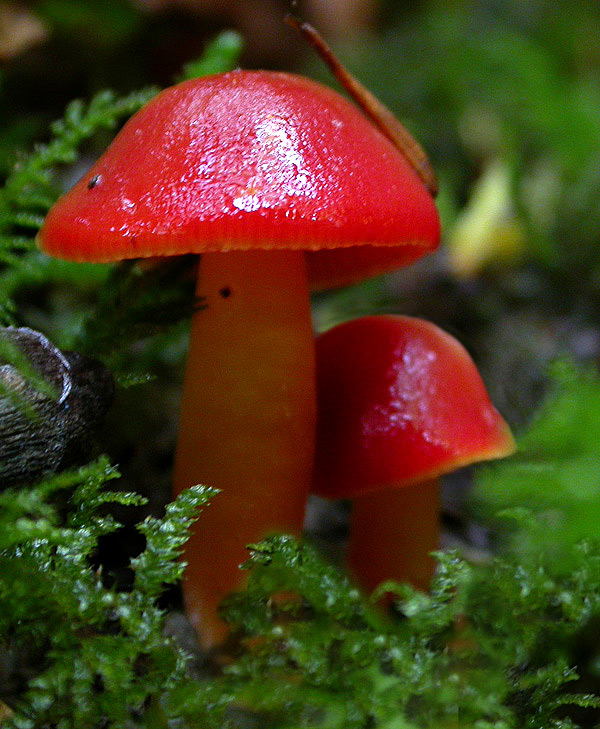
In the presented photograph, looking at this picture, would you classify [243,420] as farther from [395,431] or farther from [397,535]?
[397,535]

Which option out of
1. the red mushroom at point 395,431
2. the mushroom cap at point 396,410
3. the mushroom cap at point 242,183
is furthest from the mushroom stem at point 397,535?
the mushroom cap at point 242,183

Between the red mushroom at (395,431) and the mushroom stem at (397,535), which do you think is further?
the mushroom stem at (397,535)

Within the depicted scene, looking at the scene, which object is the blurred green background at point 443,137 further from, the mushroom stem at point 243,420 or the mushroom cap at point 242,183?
the mushroom cap at point 242,183

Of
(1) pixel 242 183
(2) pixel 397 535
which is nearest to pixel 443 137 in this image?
(2) pixel 397 535

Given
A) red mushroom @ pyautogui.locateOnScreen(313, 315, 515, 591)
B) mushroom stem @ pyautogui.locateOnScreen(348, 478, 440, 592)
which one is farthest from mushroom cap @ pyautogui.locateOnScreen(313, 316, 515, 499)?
mushroom stem @ pyautogui.locateOnScreen(348, 478, 440, 592)

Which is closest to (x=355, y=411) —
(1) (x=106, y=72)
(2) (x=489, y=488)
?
(2) (x=489, y=488)

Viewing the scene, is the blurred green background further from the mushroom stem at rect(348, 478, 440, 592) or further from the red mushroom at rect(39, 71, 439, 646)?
the mushroom stem at rect(348, 478, 440, 592)
